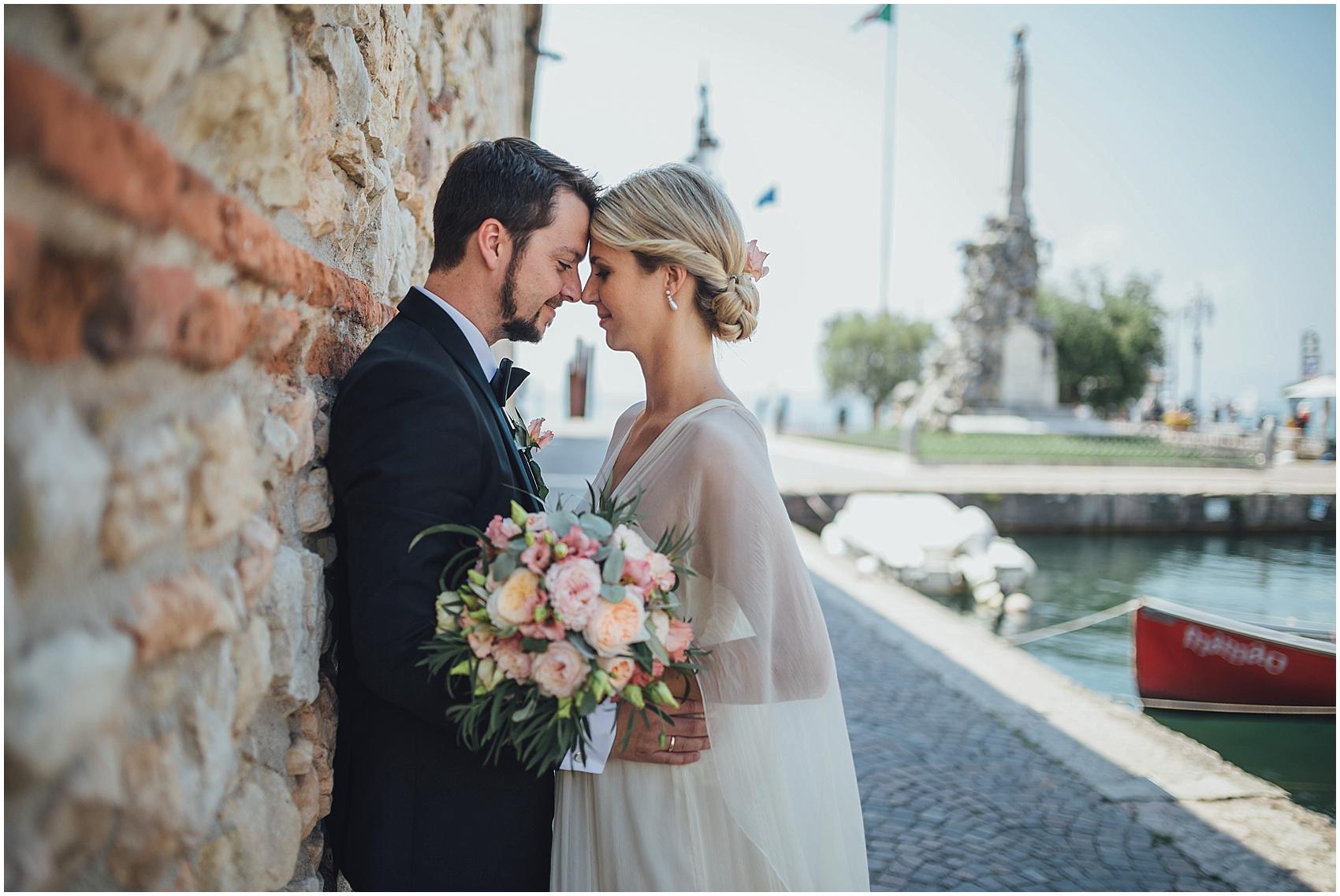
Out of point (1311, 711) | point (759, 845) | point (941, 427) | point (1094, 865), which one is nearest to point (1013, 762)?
point (1094, 865)

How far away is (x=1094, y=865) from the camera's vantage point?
3701 millimetres

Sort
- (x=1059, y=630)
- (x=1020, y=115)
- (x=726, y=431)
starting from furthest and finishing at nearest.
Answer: (x=1020, y=115), (x=1059, y=630), (x=726, y=431)

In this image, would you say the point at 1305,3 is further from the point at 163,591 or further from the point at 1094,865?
the point at 163,591

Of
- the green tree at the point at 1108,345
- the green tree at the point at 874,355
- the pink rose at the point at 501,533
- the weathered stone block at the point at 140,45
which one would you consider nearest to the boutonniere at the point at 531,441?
the pink rose at the point at 501,533

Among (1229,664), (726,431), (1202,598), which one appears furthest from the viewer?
(1202,598)

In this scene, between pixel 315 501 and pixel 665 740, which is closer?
pixel 315 501

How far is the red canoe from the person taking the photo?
24.4ft

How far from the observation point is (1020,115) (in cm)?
3030

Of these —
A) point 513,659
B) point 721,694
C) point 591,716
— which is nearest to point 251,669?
point 513,659

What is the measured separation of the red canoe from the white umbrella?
19.4 metres

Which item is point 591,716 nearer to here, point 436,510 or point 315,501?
point 436,510

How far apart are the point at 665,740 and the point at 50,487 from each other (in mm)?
1398

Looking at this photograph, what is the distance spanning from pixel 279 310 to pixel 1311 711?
9028 millimetres

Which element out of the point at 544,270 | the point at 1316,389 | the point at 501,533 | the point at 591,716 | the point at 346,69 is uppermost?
the point at 1316,389
